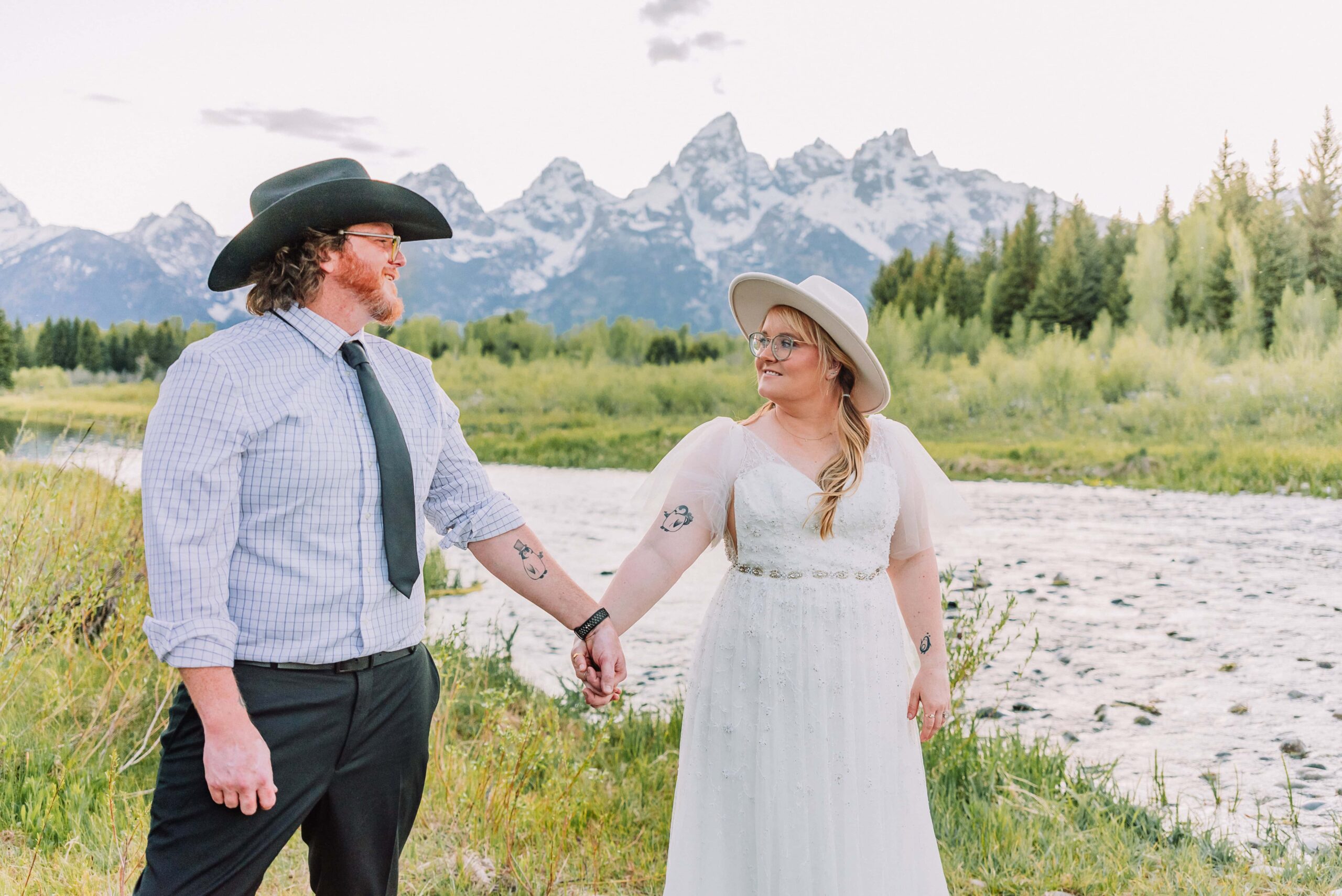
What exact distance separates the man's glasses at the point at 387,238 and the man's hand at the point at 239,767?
102cm

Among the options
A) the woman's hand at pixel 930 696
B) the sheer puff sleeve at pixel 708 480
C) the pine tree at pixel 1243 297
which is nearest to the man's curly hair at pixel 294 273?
the sheer puff sleeve at pixel 708 480

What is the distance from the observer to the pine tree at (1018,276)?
41.8 m

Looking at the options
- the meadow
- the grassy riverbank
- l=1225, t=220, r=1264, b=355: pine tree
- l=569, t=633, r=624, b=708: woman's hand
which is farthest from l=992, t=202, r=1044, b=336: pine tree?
l=569, t=633, r=624, b=708: woman's hand

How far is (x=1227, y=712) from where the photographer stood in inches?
247

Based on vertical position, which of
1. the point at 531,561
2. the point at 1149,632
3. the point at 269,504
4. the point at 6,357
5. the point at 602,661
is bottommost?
the point at 1149,632

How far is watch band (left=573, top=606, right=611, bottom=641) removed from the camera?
2.46 metres

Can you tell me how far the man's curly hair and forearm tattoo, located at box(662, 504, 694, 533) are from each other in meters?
1.13

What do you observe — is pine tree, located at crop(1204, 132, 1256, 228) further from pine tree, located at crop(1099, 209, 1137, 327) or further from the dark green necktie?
the dark green necktie

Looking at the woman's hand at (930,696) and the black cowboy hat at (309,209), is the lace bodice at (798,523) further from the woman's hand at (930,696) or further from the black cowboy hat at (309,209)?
the black cowboy hat at (309,209)

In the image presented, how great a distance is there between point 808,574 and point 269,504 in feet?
4.52

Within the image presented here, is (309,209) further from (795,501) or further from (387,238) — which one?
(795,501)

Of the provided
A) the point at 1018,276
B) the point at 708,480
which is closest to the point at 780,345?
the point at 708,480

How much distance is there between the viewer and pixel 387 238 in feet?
6.82

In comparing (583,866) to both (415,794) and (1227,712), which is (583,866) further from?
(1227,712)
